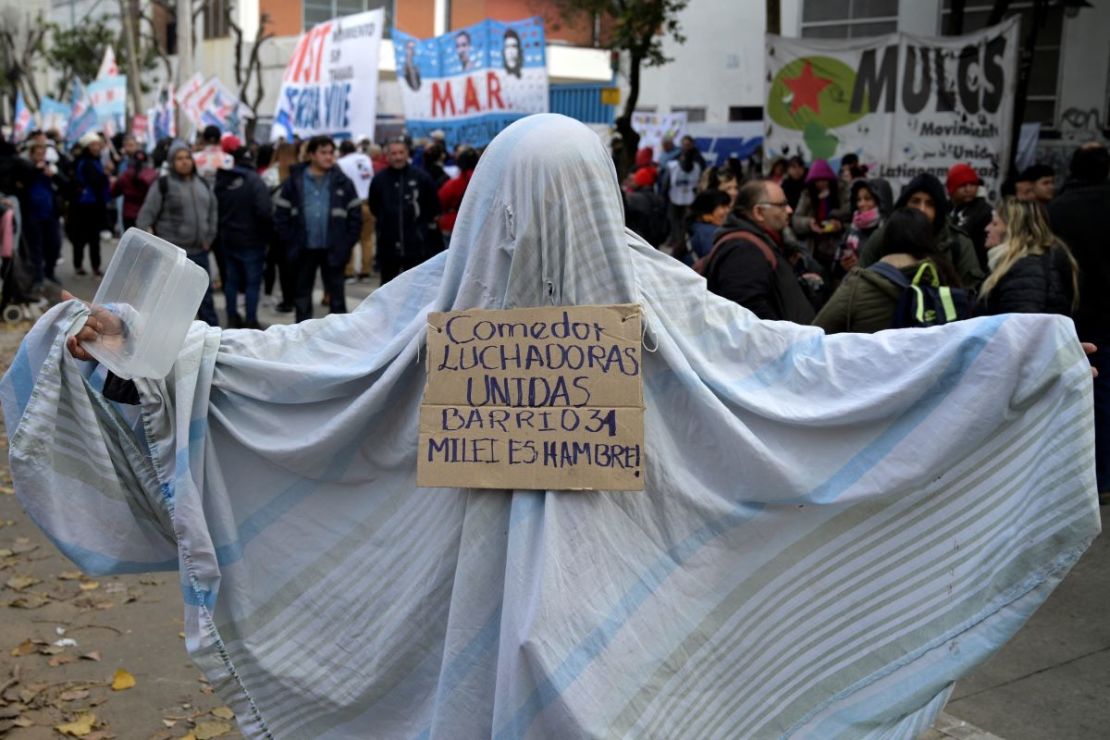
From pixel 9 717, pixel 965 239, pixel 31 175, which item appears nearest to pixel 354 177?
pixel 31 175

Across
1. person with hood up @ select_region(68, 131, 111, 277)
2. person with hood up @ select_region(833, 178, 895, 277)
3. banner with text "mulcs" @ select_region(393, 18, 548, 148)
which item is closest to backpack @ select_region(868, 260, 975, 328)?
person with hood up @ select_region(833, 178, 895, 277)

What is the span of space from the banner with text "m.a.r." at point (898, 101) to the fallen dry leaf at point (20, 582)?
969 cm

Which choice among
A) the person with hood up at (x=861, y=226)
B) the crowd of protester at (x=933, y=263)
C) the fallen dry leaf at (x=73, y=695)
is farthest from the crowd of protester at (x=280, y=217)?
the fallen dry leaf at (x=73, y=695)

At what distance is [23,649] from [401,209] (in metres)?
7.26

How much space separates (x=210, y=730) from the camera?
4.15 meters

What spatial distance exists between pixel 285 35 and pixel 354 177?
104 ft

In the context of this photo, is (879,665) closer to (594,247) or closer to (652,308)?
(652,308)

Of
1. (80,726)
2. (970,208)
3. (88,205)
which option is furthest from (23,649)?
(88,205)

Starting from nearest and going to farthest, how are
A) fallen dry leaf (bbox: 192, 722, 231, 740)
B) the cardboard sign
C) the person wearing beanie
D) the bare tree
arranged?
1. the cardboard sign
2. fallen dry leaf (bbox: 192, 722, 231, 740)
3. the person wearing beanie
4. the bare tree

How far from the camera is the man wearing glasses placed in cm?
534

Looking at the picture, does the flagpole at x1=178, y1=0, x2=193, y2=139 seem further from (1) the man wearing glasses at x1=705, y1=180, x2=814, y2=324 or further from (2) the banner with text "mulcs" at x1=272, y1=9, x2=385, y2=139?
(1) the man wearing glasses at x1=705, y1=180, x2=814, y2=324

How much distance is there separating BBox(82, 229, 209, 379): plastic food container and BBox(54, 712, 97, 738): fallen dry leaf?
1.59 m

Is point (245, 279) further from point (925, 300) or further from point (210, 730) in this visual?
point (210, 730)

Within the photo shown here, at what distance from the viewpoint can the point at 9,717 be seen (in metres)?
4.24
